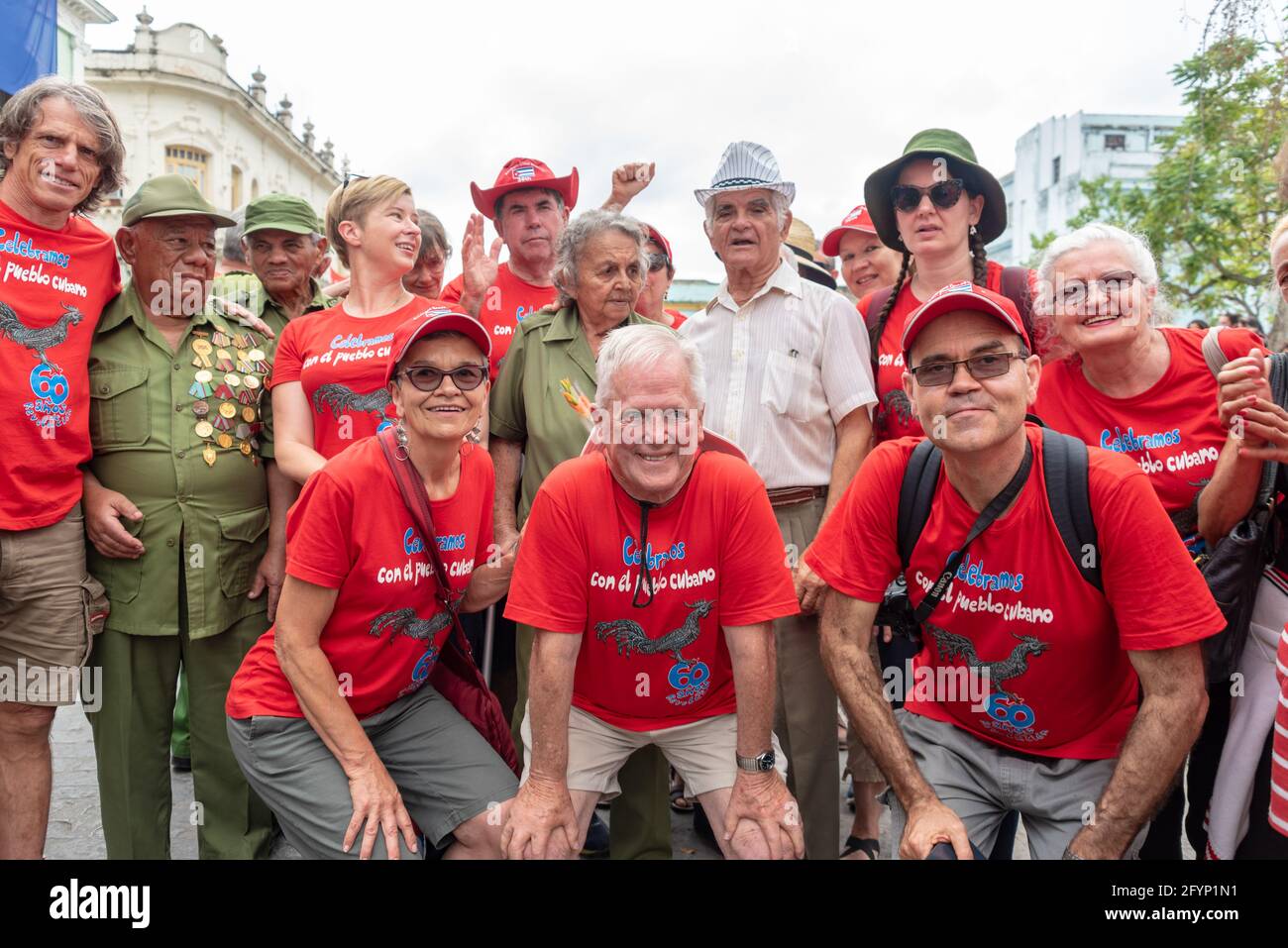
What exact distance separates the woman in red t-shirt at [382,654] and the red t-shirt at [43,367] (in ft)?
3.54

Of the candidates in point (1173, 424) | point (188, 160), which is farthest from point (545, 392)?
point (188, 160)

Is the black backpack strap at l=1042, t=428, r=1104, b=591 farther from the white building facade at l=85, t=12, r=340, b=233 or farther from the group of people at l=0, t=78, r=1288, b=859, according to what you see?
the white building facade at l=85, t=12, r=340, b=233

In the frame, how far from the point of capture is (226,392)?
370cm

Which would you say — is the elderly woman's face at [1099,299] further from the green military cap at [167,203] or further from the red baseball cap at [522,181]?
the green military cap at [167,203]

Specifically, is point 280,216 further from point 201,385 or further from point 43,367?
point 43,367

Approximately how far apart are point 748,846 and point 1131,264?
7.24ft

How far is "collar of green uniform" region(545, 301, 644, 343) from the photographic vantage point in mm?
3740

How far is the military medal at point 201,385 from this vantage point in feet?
11.8

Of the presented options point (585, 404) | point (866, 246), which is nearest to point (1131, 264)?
point (585, 404)

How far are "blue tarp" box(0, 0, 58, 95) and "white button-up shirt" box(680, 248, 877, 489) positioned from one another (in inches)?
295

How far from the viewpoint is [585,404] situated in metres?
3.58

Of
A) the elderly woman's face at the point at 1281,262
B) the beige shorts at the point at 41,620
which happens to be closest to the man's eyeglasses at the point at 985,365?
the elderly woman's face at the point at 1281,262

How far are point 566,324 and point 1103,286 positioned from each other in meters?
1.96
